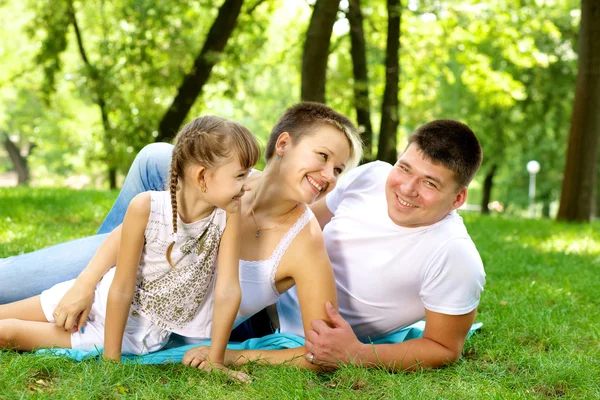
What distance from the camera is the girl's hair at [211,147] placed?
3.35 m

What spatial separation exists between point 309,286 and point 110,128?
13.2 m

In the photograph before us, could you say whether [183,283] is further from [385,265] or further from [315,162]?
[385,265]

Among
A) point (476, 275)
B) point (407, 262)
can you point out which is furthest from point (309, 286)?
point (476, 275)

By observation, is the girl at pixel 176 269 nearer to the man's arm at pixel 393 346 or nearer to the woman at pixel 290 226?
the woman at pixel 290 226

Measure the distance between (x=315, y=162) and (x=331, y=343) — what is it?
941 millimetres

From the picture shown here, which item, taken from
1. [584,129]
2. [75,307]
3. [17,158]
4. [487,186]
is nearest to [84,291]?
[75,307]

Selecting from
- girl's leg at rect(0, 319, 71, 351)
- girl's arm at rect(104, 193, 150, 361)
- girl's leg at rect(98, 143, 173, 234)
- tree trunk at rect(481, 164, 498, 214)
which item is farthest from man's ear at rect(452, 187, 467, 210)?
tree trunk at rect(481, 164, 498, 214)

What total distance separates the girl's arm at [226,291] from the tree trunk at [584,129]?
31.3ft

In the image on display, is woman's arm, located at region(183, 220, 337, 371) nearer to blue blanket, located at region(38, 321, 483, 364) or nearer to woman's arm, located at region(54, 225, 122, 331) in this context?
blue blanket, located at region(38, 321, 483, 364)

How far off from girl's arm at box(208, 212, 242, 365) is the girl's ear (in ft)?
1.46

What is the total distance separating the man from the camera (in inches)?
138

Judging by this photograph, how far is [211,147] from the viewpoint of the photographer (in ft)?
11.0

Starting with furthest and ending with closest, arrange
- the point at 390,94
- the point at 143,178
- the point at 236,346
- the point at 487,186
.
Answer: the point at 487,186, the point at 390,94, the point at 143,178, the point at 236,346

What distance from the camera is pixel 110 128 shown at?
15797 mm
